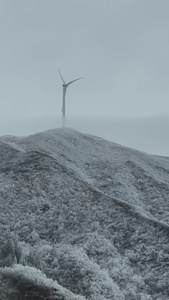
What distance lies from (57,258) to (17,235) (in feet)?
6.40

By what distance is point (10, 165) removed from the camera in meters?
21.4

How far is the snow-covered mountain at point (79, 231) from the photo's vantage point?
11.2 m

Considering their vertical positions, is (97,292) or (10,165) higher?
(10,165)

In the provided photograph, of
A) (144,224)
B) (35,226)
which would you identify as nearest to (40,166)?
(35,226)

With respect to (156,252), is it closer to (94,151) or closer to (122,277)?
(122,277)

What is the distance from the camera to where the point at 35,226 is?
14.9 meters

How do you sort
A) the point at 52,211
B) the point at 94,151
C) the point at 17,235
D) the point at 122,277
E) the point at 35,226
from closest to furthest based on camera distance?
the point at 122,277
the point at 17,235
the point at 35,226
the point at 52,211
the point at 94,151

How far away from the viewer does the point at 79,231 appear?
14555 mm

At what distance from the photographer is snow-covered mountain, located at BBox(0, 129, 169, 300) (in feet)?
36.7

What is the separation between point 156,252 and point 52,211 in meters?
4.97

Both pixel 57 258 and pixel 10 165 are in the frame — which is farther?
pixel 10 165

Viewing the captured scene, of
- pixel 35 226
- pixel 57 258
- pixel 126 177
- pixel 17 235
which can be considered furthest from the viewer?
pixel 126 177

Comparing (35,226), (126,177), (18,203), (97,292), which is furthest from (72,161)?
(97,292)

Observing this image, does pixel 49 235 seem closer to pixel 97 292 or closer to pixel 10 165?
pixel 97 292
